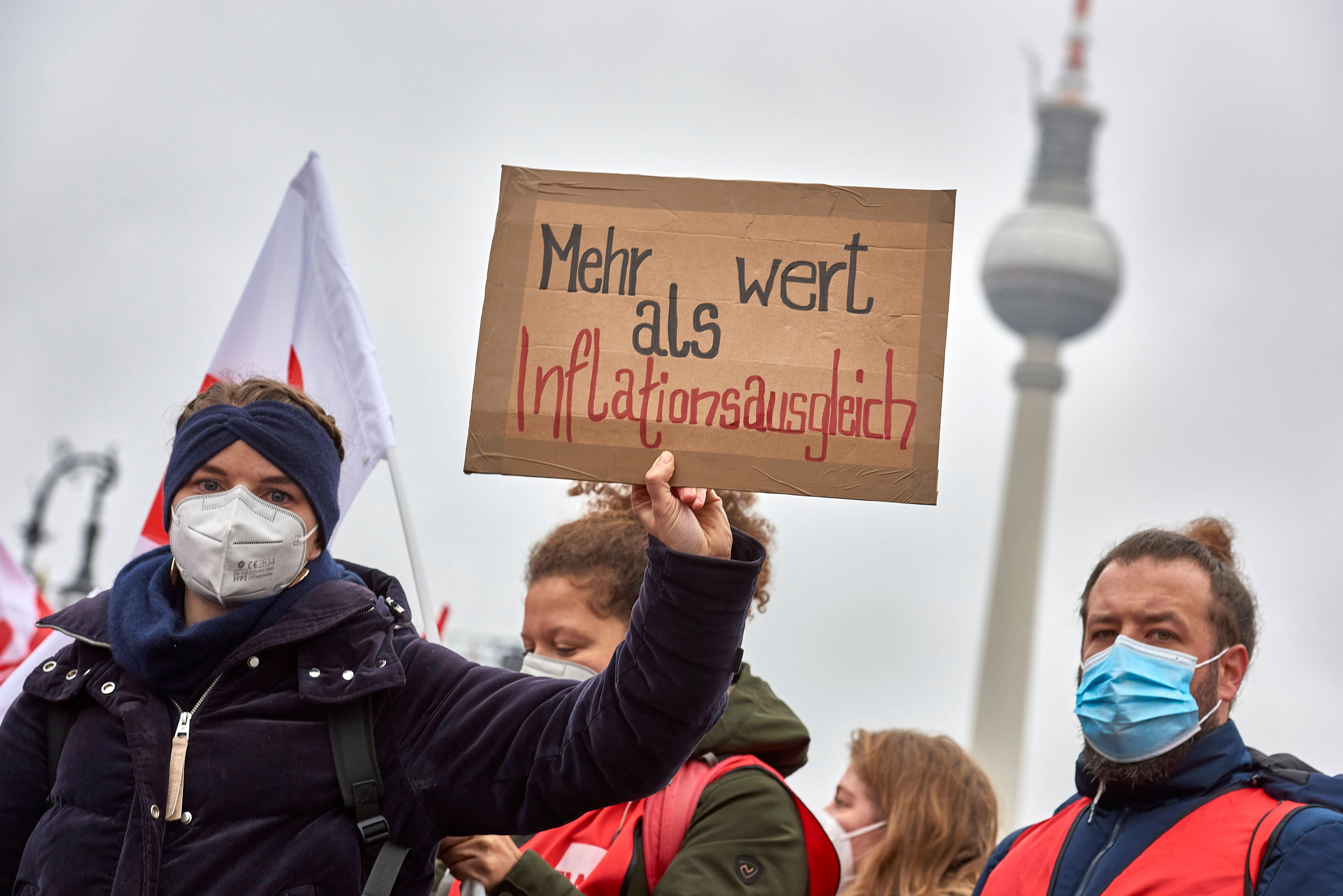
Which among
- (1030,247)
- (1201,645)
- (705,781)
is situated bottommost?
(705,781)

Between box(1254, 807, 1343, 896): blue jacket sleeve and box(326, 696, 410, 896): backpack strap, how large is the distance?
1.89 m

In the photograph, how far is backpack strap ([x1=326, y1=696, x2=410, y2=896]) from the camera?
2840 mm

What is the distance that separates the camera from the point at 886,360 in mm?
2930

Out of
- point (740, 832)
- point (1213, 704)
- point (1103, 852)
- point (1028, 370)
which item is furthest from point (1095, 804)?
point (1028, 370)

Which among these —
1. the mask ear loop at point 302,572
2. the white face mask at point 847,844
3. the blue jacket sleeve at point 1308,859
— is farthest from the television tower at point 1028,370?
the mask ear loop at point 302,572

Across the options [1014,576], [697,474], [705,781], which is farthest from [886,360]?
[1014,576]

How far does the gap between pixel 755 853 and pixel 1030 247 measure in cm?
10927

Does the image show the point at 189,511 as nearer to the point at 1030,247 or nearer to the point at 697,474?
the point at 697,474

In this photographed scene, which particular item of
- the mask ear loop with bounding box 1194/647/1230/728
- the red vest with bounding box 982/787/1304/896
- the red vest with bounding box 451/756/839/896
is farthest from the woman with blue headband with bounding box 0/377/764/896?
the mask ear loop with bounding box 1194/647/1230/728

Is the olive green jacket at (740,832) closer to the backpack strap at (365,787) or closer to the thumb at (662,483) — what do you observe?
the backpack strap at (365,787)

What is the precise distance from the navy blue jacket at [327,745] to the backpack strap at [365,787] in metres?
0.03

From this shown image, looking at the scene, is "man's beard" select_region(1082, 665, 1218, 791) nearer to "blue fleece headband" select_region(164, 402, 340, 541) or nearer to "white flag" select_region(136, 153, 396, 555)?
"blue fleece headband" select_region(164, 402, 340, 541)

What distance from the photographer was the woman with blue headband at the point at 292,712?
2760 mm

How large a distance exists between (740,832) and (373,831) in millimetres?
1136
